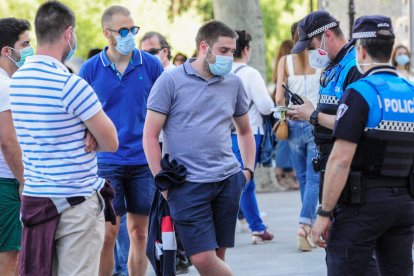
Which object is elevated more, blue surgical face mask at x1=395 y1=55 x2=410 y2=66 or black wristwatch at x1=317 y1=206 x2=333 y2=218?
blue surgical face mask at x1=395 y1=55 x2=410 y2=66

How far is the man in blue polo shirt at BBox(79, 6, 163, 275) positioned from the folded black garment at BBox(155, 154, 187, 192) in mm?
1054

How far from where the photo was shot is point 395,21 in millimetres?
15164

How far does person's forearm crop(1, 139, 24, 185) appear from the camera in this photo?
A: 6.30m

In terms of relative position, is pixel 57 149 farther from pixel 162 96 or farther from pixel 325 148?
pixel 325 148

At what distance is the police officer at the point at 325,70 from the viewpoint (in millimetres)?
6309

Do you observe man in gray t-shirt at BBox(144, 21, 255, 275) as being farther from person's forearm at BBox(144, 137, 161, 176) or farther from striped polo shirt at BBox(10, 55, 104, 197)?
striped polo shirt at BBox(10, 55, 104, 197)

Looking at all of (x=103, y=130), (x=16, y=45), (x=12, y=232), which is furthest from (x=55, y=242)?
(x=16, y=45)

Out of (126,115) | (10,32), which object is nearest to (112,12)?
(126,115)

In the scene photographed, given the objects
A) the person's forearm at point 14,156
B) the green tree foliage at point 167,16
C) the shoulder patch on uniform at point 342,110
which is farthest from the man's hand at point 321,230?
the green tree foliage at point 167,16

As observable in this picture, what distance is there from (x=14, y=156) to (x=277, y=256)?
158 inches

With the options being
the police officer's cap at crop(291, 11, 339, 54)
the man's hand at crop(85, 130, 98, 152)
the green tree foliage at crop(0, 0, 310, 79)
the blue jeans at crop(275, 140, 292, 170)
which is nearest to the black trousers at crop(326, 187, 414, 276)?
the man's hand at crop(85, 130, 98, 152)

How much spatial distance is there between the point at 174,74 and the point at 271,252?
12.4 ft

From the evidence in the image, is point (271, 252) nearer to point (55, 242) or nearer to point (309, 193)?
point (309, 193)

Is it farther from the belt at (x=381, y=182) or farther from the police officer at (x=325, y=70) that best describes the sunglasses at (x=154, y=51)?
the belt at (x=381, y=182)
